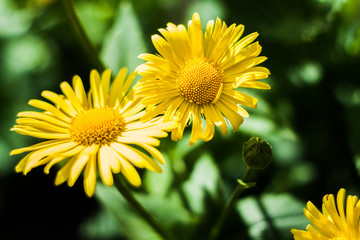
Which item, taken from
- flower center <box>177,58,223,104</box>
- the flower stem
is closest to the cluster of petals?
flower center <box>177,58,223,104</box>

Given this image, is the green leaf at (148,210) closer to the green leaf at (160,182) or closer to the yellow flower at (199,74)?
the green leaf at (160,182)

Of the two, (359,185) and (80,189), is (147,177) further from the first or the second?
(359,185)

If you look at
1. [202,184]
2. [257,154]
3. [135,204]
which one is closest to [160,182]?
[202,184]

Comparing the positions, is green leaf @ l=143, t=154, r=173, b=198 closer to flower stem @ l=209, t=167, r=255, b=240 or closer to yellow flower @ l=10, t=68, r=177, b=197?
flower stem @ l=209, t=167, r=255, b=240

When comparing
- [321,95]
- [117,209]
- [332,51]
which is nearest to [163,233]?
[117,209]

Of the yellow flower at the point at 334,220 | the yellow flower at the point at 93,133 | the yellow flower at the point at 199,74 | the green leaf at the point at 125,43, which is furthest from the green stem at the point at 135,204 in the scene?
the green leaf at the point at 125,43

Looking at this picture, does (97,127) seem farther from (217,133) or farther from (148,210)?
(217,133)
